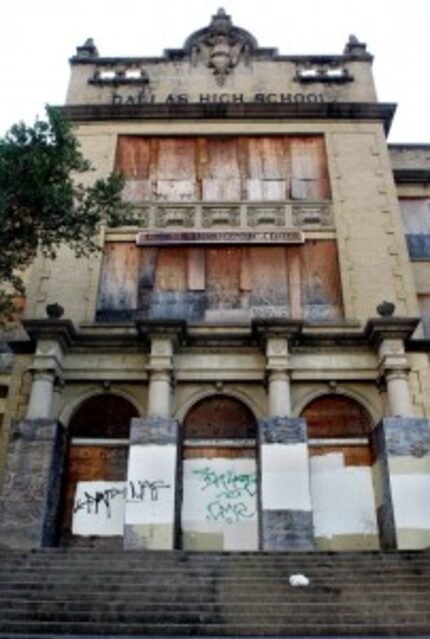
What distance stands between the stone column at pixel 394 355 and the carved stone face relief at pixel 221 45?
37.1 ft

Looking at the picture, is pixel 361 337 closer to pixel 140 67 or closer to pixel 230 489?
pixel 230 489

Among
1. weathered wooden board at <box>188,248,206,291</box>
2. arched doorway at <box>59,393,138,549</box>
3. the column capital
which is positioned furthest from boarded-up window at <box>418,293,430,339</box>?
arched doorway at <box>59,393,138,549</box>

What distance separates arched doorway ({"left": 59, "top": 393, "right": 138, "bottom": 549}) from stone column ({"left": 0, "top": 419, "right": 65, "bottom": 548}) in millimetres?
419

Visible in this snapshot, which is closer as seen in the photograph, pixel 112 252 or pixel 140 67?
pixel 112 252

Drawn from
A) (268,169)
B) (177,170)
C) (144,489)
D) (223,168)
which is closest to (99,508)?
(144,489)

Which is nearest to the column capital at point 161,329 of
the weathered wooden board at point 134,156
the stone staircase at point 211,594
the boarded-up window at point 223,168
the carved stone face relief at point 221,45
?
the boarded-up window at point 223,168

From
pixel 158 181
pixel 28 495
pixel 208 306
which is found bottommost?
pixel 28 495

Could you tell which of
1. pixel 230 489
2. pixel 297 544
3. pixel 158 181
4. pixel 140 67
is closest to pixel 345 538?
pixel 297 544

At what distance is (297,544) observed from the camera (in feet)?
42.7

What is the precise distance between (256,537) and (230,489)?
120cm

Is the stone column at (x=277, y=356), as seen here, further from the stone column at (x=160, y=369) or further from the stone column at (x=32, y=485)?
the stone column at (x=32, y=485)

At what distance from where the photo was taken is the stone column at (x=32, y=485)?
13125mm

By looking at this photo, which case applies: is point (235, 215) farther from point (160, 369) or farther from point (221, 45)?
point (221, 45)

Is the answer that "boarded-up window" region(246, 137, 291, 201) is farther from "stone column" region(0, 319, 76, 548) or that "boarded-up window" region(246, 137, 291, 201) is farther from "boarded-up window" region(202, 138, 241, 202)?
"stone column" region(0, 319, 76, 548)
